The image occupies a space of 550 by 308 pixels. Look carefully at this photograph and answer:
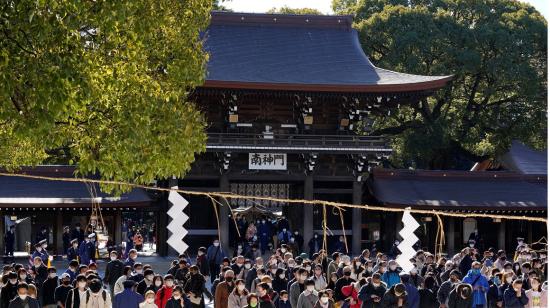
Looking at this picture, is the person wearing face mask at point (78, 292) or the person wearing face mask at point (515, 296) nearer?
the person wearing face mask at point (78, 292)

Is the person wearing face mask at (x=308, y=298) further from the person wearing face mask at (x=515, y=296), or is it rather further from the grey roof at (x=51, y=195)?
the grey roof at (x=51, y=195)

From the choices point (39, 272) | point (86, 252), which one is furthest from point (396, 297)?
point (86, 252)

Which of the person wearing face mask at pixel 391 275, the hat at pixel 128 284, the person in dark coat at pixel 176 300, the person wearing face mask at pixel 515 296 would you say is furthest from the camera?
the person wearing face mask at pixel 391 275

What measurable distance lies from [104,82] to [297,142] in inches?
707

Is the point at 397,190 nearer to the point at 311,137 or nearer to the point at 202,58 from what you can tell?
the point at 311,137

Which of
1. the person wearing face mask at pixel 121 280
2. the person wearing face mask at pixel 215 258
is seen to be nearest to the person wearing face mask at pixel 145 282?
the person wearing face mask at pixel 121 280

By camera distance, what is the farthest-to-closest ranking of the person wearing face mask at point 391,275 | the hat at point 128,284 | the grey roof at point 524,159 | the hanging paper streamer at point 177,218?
the grey roof at point 524,159 → the person wearing face mask at point 391,275 → the hat at point 128,284 → the hanging paper streamer at point 177,218

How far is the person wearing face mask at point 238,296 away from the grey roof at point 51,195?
41.4ft

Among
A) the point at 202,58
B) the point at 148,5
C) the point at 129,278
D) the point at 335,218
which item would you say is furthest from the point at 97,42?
the point at 335,218

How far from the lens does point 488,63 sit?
4175 cm

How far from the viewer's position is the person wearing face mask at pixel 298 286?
18.5 metres

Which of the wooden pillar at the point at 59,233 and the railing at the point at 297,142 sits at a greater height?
the railing at the point at 297,142

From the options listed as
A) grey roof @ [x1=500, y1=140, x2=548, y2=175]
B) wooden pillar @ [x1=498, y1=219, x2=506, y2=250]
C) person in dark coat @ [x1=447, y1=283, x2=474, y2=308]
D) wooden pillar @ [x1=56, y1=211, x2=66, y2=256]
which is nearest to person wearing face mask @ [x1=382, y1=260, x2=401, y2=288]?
person in dark coat @ [x1=447, y1=283, x2=474, y2=308]

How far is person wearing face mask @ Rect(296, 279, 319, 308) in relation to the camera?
56.8 ft
